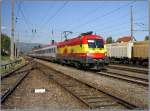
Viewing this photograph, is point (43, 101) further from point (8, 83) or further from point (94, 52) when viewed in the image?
point (94, 52)

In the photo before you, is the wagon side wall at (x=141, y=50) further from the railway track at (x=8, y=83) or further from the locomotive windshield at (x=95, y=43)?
the railway track at (x=8, y=83)

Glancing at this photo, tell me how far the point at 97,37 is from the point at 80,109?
18.0m

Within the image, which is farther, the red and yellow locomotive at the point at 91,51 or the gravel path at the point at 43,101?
the red and yellow locomotive at the point at 91,51

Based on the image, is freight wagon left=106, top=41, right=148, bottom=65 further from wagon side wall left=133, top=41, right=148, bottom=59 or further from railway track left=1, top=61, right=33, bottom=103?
railway track left=1, top=61, right=33, bottom=103

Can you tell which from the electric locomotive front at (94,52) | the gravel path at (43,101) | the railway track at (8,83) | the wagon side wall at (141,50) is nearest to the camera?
the gravel path at (43,101)

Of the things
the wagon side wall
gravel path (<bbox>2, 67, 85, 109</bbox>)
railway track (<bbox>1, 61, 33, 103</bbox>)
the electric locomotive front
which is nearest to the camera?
gravel path (<bbox>2, 67, 85, 109</bbox>)

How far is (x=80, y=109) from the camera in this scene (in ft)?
30.1

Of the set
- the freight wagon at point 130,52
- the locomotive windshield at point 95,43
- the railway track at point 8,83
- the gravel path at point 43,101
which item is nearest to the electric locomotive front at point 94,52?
the locomotive windshield at point 95,43

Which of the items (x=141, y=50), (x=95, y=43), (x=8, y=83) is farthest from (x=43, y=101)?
(x=141, y=50)

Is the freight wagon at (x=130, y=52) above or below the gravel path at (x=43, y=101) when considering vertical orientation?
above

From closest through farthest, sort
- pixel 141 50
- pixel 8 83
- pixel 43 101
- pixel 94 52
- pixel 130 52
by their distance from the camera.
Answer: pixel 43 101 < pixel 8 83 < pixel 94 52 < pixel 141 50 < pixel 130 52

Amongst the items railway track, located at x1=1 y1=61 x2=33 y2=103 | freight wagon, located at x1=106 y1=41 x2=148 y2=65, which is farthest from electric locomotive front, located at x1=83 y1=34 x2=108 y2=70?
freight wagon, located at x1=106 y1=41 x2=148 y2=65

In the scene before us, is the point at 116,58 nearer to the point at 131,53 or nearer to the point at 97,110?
the point at 131,53

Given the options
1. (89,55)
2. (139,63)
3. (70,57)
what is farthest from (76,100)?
(139,63)
